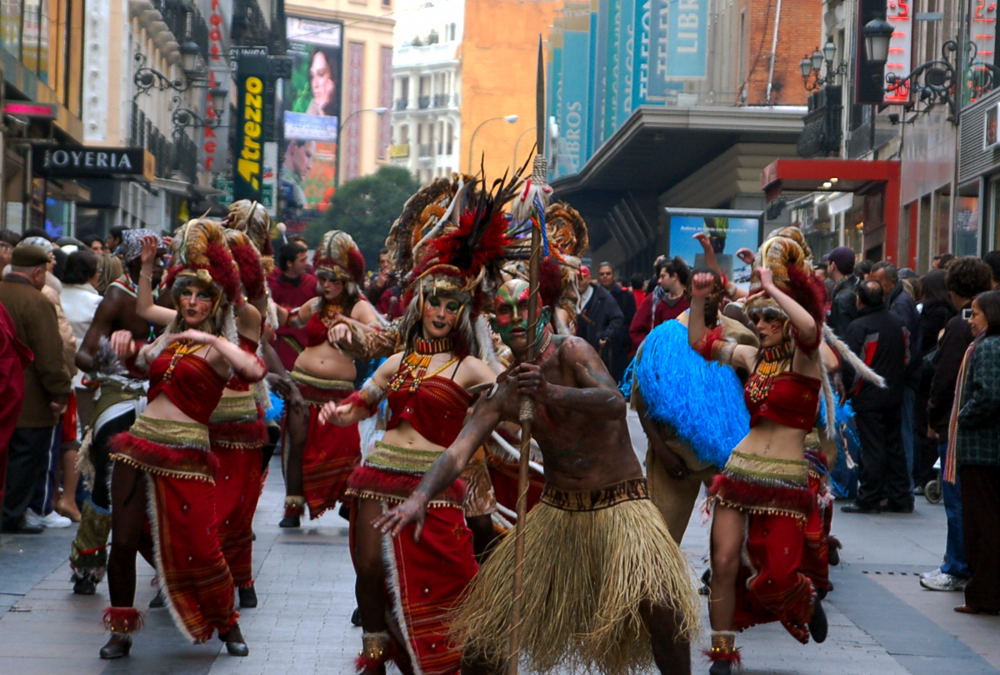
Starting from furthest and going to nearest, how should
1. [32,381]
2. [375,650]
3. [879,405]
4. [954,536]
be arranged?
[879,405], [32,381], [954,536], [375,650]

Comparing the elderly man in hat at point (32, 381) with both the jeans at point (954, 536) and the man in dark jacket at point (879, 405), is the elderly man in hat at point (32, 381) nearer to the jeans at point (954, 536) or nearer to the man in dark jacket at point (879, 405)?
the jeans at point (954, 536)

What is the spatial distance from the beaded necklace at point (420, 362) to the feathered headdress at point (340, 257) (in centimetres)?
415

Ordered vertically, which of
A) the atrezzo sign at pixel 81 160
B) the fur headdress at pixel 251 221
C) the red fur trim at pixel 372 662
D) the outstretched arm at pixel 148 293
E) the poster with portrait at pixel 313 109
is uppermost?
the poster with portrait at pixel 313 109

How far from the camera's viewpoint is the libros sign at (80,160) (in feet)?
78.5

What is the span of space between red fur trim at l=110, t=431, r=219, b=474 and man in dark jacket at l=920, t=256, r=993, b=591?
4.66 metres

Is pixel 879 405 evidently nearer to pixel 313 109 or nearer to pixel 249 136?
A: pixel 249 136

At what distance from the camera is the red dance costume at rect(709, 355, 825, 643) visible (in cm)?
747

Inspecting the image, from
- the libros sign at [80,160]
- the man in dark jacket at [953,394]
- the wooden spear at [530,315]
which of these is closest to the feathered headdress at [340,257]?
the man in dark jacket at [953,394]

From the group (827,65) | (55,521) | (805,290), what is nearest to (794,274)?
(805,290)

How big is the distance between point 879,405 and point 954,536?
337 cm

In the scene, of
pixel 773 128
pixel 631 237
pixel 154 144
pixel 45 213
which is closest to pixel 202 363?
pixel 45 213

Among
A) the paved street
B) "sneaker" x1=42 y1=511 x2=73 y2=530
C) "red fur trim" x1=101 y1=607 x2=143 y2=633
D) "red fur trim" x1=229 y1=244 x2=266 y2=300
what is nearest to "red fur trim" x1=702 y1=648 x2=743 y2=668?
the paved street

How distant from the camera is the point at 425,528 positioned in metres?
6.54

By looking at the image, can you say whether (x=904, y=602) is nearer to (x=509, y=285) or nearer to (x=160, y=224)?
(x=509, y=285)
